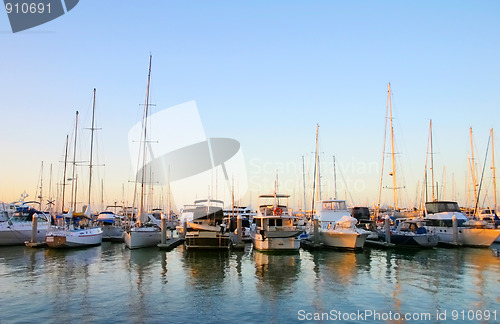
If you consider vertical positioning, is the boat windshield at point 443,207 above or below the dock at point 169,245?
above

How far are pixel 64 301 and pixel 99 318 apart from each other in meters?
3.45

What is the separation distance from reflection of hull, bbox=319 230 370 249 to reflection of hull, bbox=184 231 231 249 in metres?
9.60

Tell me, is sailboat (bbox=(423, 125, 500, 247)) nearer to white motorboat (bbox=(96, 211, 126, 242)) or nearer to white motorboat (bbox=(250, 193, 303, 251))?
white motorboat (bbox=(250, 193, 303, 251))

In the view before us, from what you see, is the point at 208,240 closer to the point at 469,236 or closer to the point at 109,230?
the point at 109,230

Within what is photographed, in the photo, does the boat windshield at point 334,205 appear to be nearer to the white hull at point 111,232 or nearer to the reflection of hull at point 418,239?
the reflection of hull at point 418,239

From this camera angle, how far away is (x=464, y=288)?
19.9 metres

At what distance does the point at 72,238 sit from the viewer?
36.8 m

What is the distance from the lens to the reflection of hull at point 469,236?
128 ft

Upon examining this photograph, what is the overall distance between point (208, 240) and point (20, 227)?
20.3 meters

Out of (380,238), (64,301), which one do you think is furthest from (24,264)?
(380,238)

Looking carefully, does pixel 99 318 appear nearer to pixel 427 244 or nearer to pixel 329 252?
pixel 329 252

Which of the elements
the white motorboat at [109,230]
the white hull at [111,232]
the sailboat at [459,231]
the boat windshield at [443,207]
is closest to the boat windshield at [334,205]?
the sailboat at [459,231]

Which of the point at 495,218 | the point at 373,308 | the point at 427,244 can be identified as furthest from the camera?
the point at 495,218

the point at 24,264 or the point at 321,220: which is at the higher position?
the point at 321,220
